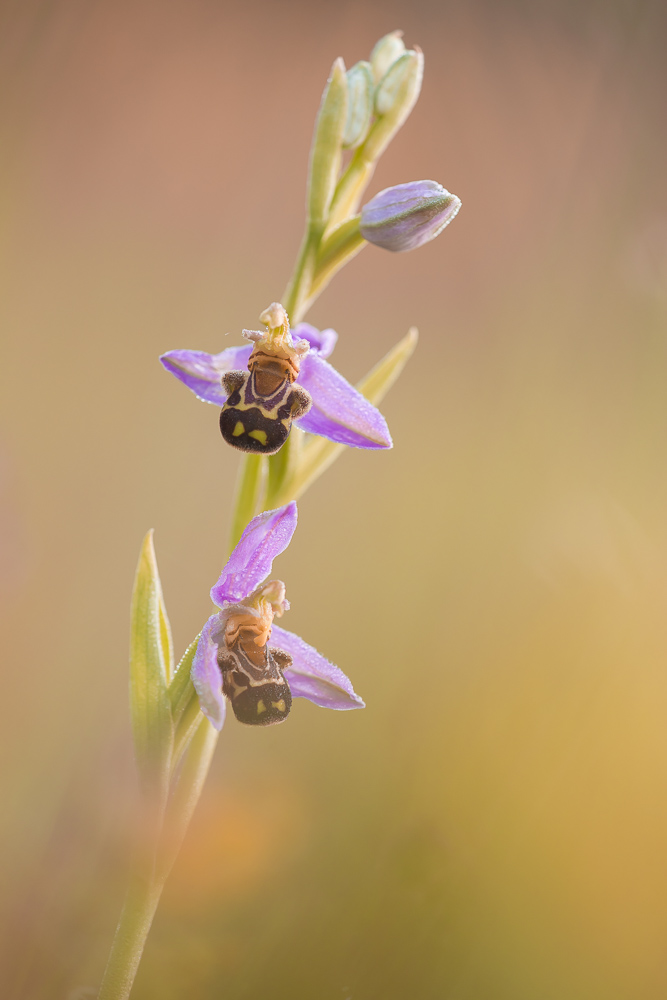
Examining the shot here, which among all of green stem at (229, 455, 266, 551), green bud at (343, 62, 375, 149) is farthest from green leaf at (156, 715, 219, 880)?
green bud at (343, 62, 375, 149)

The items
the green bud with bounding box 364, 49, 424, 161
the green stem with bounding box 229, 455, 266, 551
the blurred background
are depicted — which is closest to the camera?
the green stem with bounding box 229, 455, 266, 551

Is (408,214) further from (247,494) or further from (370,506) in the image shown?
(370,506)

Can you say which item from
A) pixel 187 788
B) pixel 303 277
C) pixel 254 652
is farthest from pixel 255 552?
pixel 303 277

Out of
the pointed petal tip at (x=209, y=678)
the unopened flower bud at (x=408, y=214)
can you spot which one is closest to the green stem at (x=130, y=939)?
the pointed petal tip at (x=209, y=678)

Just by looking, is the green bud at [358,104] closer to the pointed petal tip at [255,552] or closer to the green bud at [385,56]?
the green bud at [385,56]

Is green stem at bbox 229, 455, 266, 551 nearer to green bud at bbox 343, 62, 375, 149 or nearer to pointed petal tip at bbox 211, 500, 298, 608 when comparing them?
pointed petal tip at bbox 211, 500, 298, 608

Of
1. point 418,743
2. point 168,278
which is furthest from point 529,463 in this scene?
point 168,278

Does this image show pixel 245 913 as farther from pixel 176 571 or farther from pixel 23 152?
pixel 23 152

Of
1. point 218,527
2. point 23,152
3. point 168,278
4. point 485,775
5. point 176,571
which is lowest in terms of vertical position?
point 485,775
